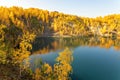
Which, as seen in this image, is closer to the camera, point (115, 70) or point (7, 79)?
point (7, 79)

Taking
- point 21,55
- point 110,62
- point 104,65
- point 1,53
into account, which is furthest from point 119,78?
point 1,53

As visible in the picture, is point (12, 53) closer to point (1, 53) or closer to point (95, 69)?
point (1, 53)

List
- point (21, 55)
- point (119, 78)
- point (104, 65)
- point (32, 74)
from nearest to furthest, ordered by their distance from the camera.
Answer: point (21, 55)
point (32, 74)
point (119, 78)
point (104, 65)

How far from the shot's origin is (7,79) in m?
43.5

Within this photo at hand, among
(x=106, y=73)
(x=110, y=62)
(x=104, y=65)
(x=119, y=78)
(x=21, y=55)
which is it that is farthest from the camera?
(x=110, y=62)

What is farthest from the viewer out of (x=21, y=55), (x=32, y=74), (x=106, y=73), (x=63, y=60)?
(x=106, y=73)

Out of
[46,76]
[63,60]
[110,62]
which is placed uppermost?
[63,60]

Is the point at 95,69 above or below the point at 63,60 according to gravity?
below

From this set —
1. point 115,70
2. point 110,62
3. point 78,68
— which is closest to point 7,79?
point 78,68

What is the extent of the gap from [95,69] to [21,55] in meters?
32.1

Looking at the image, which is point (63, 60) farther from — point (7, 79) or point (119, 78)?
point (119, 78)

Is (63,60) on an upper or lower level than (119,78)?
upper

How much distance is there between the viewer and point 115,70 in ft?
226

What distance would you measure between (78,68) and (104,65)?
42.3 ft
